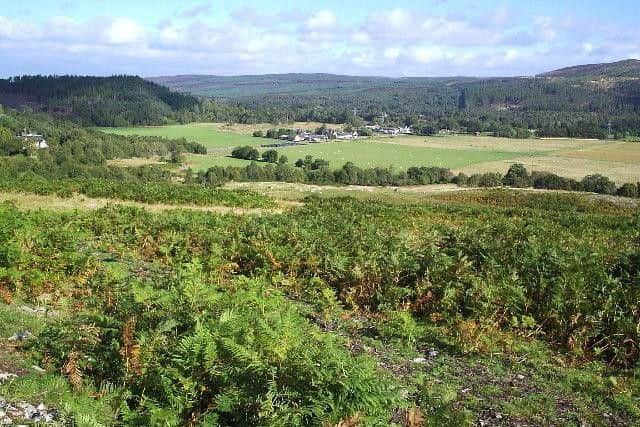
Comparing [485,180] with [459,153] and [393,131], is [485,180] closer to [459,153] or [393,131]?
[459,153]

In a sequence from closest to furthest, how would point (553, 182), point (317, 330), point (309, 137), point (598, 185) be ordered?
1. point (317, 330)
2. point (598, 185)
3. point (553, 182)
4. point (309, 137)

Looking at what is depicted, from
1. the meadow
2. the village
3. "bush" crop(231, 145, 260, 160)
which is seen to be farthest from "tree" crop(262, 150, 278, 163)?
the meadow

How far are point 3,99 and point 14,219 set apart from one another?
20789cm

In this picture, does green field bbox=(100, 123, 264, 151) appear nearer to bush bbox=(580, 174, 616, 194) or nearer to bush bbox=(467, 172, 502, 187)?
bush bbox=(467, 172, 502, 187)

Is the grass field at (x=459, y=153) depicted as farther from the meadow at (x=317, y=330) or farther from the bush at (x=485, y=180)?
the meadow at (x=317, y=330)

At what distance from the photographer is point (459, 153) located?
416 feet

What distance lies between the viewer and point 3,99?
7470 inches

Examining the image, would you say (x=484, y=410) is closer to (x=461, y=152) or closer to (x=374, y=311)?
(x=374, y=311)

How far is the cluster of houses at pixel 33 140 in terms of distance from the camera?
342ft

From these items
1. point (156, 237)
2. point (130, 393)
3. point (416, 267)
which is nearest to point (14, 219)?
point (156, 237)

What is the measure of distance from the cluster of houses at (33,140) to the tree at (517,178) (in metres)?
84.3

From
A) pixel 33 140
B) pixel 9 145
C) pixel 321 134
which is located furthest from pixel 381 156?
pixel 9 145

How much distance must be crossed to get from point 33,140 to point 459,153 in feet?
299

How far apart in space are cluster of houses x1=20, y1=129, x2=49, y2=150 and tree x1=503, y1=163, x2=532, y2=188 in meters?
84.3
